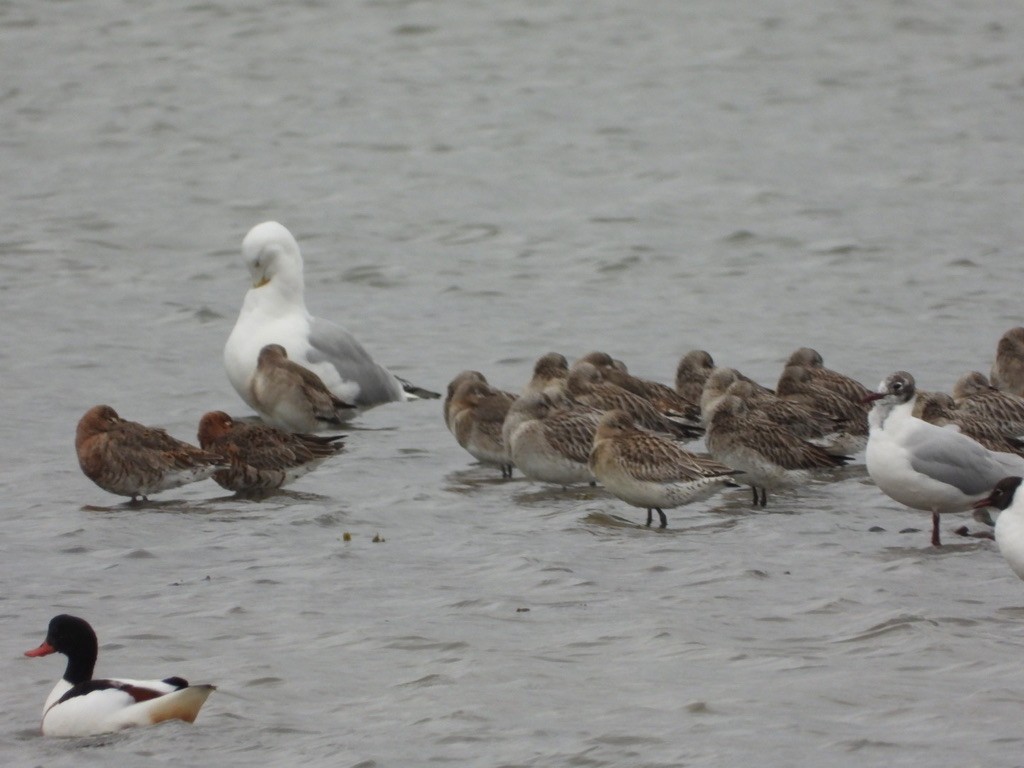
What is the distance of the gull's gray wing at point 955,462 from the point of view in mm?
10172

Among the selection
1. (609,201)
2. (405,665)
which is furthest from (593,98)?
(405,665)

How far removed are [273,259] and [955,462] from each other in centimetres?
655

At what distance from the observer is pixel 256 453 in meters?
11.4

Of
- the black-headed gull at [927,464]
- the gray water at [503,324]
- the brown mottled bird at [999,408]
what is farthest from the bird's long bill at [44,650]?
the brown mottled bird at [999,408]

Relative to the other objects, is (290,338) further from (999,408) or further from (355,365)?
(999,408)

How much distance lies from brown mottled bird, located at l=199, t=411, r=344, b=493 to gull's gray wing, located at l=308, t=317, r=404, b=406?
2638 mm

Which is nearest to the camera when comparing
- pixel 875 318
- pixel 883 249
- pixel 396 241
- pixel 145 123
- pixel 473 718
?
pixel 473 718

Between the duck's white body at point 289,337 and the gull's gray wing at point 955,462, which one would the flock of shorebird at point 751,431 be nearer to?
the gull's gray wing at point 955,462

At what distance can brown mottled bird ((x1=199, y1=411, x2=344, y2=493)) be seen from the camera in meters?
11.4

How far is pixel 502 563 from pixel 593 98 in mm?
20457

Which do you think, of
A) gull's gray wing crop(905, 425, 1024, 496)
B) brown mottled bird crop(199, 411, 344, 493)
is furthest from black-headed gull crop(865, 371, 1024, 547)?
brown mottled bird crop(199, 411, 344, 493)

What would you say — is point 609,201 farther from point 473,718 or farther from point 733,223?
point 473,718

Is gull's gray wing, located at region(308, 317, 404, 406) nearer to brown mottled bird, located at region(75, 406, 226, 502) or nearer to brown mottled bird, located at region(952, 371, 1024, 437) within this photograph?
brown mottled bird, located at region(75, 406, 226, 502)

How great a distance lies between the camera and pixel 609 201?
78.1 feet
